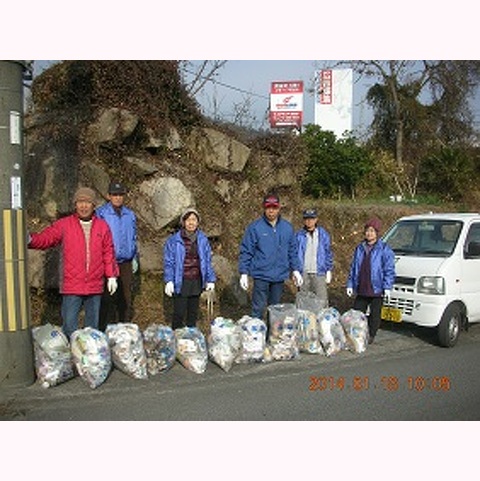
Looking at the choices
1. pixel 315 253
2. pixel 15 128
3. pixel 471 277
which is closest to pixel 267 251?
pixel 315 253

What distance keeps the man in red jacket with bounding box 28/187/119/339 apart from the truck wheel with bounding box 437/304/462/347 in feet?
14.7

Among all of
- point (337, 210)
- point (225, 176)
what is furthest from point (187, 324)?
point (337, 210)

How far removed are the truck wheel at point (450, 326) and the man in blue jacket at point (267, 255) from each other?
2.26m

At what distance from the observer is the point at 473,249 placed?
27.0 ft

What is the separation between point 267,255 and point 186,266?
43.2 inches

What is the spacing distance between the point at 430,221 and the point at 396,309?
1661 millimetres

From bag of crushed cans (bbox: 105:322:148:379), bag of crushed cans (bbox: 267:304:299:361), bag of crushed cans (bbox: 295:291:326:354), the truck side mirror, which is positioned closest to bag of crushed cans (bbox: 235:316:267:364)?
bag of crushed cans (bbox: 267:304:299:361)

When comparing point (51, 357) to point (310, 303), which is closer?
point (51, 357)

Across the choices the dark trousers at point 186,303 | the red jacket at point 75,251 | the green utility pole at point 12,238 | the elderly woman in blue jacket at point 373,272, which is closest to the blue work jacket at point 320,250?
the elderly woman in blue jacket at point 373,272

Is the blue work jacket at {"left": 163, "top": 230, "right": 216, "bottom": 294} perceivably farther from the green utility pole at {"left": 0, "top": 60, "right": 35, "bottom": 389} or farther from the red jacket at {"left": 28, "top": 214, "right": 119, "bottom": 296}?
the green utility pole at {"left": 0, "top": 60, "right": 35, "bottom": 389}

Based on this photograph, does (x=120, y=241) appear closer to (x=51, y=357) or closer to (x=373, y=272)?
(x=51, y=357)

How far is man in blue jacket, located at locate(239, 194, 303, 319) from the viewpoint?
7.34 m

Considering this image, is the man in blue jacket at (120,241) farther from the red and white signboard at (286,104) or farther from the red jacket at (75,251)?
the red and white signboard at (286,104)

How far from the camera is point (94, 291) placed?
6270 millimetres
